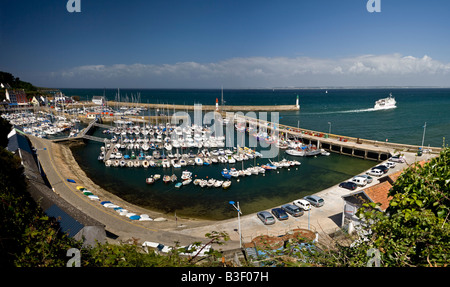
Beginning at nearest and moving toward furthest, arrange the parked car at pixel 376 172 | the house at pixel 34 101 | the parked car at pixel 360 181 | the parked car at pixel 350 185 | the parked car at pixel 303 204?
1. the parked car at pixel 303 204
2. the parked car at pixel 350 185
3. the parked car at pixel 360 181
4. the parked car at pixel 376 172
5. the house at pixel 34 101

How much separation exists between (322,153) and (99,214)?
95.7 ft

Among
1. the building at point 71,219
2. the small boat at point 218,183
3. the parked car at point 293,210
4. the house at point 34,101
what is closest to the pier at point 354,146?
the parked car at point 293,210

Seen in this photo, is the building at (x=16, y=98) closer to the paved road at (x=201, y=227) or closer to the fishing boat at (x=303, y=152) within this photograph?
the paved road at (x=201, y=227)

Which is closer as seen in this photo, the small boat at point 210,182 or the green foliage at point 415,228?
the green foliage at point 415,228

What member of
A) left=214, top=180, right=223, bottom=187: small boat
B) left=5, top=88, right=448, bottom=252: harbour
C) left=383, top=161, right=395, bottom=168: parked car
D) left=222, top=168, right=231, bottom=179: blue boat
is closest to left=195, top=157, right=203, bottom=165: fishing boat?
left=5, top=88, right=448, bottom=252: harbour

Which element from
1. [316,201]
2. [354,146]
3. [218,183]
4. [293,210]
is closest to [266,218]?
[293,210]

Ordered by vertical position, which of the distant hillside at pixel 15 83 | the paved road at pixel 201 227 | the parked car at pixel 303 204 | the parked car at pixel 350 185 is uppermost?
the distant hillside at pixel 15 83

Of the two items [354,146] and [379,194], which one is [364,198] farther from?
[354,146]

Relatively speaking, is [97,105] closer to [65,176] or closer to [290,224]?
[65,176]

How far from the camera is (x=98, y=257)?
13.8 feet

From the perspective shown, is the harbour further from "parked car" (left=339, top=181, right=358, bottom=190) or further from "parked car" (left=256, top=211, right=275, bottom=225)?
"parked car" (left=339, top=181, right=358, bottom=190)

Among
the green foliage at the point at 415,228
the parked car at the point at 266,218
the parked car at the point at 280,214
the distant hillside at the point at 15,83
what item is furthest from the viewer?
the distant hillside at the point at 15,83

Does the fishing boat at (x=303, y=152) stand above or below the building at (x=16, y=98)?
below
